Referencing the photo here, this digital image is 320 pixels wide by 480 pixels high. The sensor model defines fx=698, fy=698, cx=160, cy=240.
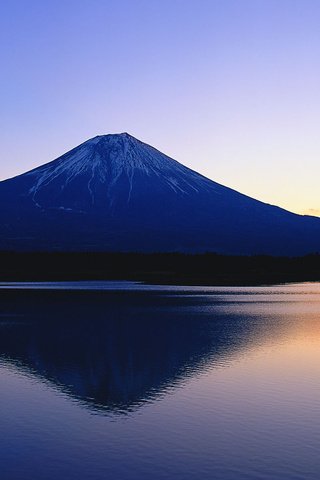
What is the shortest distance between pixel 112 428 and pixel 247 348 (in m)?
13.1

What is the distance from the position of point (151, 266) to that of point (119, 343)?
88829 millimetres

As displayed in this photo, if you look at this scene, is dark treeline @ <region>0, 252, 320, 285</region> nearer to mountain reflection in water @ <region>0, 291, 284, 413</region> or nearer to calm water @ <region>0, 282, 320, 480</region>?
mountain reflection in water @ <region>0, 291, 284, 413</region>

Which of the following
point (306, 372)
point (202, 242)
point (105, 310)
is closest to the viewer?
point (306, 372)

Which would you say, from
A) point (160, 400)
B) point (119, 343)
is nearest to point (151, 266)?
point (119, 343)

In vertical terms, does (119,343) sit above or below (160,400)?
above

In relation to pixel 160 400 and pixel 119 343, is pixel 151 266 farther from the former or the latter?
pixel 160 400

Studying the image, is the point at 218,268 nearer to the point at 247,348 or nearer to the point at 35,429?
the point at 247,348

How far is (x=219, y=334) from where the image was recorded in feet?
107

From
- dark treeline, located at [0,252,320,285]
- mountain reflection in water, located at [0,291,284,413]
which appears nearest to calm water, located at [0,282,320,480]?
mountain reflection in water, located at [0,291,284,413]

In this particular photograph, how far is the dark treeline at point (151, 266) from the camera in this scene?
362ft

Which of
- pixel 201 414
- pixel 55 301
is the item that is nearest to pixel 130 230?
pixel 55 301

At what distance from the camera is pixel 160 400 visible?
18.3 m

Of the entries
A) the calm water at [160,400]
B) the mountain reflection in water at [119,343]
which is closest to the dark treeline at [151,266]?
the mountain reflection in water at [119,343]

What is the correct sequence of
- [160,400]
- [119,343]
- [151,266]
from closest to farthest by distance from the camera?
1. [160,400]
2. [119,343]
3. [151,266]
